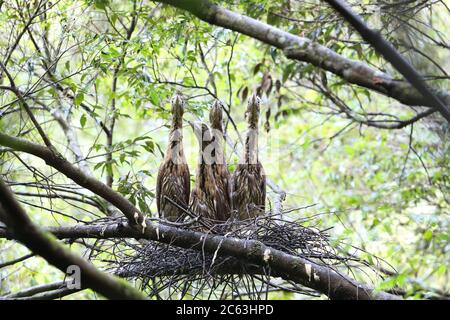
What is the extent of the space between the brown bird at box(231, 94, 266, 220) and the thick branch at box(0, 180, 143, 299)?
2.50 metres

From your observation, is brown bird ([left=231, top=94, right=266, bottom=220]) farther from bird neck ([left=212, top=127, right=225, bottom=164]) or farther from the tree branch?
the tree branch

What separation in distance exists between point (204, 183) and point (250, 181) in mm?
308

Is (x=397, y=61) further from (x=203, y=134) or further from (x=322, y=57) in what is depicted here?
(x=203, y=134)

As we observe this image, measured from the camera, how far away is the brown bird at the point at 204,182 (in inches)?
152

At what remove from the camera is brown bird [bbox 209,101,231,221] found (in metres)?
3.91

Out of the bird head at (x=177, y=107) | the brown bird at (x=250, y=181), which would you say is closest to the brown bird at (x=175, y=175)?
the bird head at (x=177, y=107)

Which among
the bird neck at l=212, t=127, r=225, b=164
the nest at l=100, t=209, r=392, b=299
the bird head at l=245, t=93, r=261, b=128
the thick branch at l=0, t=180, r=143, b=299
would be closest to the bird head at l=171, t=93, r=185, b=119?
the bird neck at l=212, t=127, r=225, b=164

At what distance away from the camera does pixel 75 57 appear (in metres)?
4.90

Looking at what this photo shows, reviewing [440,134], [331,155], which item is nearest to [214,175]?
[440,134]

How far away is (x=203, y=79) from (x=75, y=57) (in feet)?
5.62

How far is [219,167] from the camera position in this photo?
397 centimetres

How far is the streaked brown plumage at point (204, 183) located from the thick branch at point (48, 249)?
2334 millimetres

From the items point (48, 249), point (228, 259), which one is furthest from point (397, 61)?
point (228, 259)
